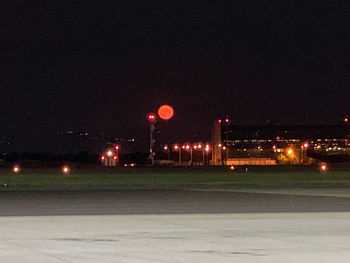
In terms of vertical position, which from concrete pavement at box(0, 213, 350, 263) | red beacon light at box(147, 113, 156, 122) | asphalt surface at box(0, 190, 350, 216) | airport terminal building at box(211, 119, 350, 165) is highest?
airport terminal building at box(211, 119, 350, 165)

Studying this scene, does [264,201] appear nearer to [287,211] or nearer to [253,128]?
[287,211]

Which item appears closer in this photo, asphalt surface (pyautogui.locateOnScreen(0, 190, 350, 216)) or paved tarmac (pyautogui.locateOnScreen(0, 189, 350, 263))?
paved tarmac (pyautogui.locateOnScreen(0, 189, 350, 263))

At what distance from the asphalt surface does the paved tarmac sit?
4 cm

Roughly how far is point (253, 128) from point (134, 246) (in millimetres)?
149098

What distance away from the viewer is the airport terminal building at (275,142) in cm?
13962

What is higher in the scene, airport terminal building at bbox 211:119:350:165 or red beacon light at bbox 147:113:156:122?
airport terminal building at bbox 211:119:350:165

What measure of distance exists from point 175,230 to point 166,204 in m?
10.6

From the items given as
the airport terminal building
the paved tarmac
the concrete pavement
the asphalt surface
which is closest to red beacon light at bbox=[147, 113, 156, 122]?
the asphalt surface

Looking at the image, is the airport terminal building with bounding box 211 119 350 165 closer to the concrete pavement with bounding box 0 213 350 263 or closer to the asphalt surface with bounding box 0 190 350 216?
the asphalt surface with bounding box 0 190 350 216

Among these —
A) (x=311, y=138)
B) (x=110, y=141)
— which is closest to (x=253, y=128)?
(x=311, y=138)

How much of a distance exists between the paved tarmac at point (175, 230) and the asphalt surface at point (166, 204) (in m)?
0.04

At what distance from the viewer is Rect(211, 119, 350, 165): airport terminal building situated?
458 ft

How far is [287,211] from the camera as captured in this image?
27641 millimetres

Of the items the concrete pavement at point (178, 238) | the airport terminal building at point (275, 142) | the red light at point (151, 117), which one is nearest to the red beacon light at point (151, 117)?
the red light at point (151, 117)
